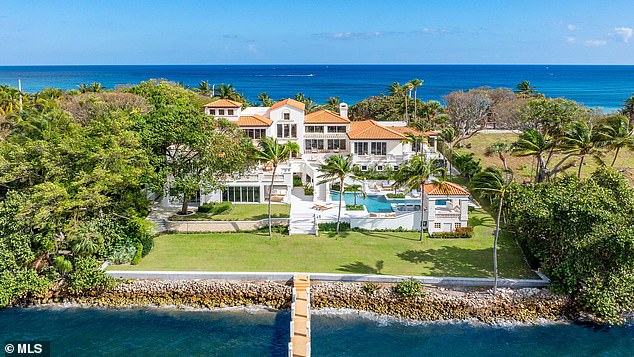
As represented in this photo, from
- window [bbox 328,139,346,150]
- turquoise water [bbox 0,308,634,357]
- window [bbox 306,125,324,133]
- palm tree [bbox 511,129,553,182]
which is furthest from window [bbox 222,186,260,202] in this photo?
palm tree [bbox 511,129,553,182]

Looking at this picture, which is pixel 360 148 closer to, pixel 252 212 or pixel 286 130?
pixel 286 130

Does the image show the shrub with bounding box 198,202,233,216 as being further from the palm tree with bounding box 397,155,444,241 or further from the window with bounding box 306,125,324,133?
the window with bounding box 306,125,324,133

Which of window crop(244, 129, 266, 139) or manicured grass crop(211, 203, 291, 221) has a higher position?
window crop(244, 129, 266, 139)

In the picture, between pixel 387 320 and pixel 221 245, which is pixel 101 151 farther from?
pixel 387 320

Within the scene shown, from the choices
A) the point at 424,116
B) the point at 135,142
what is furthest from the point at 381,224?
the point at 424,116

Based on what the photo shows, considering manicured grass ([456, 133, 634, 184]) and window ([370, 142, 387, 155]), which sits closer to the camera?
manicured grass ([456, 133, 634, 184])

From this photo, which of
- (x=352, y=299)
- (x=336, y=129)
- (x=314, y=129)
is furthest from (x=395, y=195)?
(x=352, y=299)
